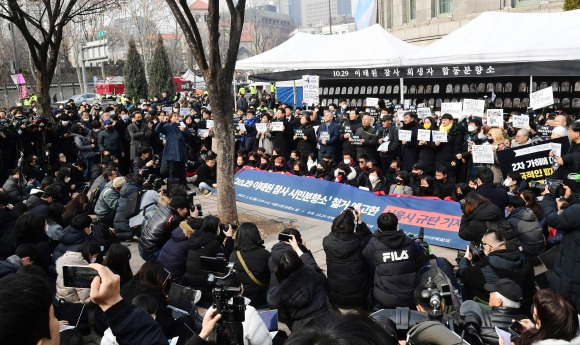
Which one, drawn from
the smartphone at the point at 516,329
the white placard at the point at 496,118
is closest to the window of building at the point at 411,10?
the white placard at the point at 496,118

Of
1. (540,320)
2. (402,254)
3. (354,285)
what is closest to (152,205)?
(354,285)

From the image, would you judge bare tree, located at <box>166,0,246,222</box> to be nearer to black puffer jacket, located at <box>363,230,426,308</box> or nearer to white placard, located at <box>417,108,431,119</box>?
Result: black puffer jacket, located at <box>363,230,426,308</box>

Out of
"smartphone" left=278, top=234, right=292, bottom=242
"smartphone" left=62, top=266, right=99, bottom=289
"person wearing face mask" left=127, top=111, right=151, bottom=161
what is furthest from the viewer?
"person wearing face mask" left=127, top=111, right=151, bottom=161

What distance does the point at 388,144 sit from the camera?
12.5 m

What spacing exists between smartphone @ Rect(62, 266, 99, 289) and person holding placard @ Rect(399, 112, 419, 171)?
9.79 m

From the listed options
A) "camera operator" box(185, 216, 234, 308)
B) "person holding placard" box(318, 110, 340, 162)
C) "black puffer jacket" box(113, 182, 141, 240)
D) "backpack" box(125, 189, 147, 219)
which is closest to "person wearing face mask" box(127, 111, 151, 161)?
"person holding placard" box(318, 110, 340, 162)

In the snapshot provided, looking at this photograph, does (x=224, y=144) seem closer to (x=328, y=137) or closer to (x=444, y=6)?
(x=328, y=137)

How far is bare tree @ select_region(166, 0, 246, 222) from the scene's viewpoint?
30.2 ft

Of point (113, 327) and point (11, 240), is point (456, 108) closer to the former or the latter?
point (11, 240)

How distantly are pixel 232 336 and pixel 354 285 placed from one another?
3589mm

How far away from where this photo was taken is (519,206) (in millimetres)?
7949

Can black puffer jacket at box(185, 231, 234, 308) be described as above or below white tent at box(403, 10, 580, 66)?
below

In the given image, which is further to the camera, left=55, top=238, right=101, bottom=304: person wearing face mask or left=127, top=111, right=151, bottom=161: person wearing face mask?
left=127, top=111, right=151, bottom=161: person wearing face mask

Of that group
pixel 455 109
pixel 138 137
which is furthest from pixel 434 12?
pixel 138 137
